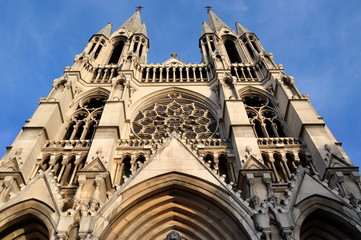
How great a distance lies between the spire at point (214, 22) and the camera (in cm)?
2747

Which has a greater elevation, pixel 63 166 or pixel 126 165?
pixel 126 165

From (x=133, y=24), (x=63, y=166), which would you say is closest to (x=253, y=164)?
(x=63, y=166)

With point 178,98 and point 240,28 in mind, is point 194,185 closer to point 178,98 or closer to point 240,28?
point 178,98

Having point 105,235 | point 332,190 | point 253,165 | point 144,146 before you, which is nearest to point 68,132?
point 144,146

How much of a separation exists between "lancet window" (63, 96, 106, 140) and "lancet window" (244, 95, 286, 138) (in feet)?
26.3

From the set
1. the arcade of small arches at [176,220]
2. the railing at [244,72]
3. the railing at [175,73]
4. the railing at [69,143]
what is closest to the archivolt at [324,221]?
the arcade of small arches at [176,220]

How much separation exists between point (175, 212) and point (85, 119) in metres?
7.93

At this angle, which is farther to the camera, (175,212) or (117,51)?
(117,51)

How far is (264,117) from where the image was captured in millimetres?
16297

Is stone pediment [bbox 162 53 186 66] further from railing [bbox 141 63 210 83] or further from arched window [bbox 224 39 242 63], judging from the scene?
arched window [bbox 224 39 242 63]

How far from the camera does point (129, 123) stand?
15977 millimetres

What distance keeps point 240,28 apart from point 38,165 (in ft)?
64.8

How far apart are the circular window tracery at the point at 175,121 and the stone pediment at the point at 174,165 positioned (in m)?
3.62

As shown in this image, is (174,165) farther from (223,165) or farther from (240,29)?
(240,29)
